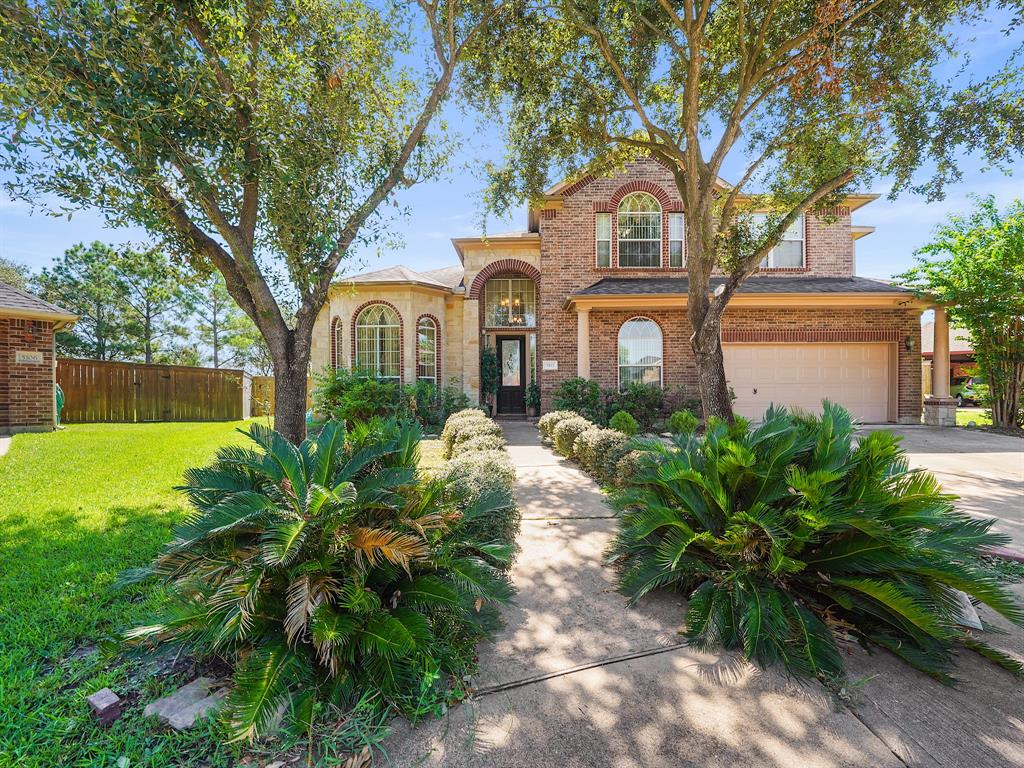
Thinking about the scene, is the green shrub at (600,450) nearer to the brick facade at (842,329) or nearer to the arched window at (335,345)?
the brick facade at (842,329)

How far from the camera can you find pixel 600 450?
605 cm

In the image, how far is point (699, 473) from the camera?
9.63ft

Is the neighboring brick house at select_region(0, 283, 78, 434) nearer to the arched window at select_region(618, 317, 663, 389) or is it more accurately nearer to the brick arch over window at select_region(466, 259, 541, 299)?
the brick arch over window at select_region(466, 259, 541, 299)

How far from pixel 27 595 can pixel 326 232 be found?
4091 millimetres

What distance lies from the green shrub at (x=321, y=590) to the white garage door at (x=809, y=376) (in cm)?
1151

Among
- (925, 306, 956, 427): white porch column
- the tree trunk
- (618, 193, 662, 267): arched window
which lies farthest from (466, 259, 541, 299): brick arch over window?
(925, 306, 956, 427): white porch column

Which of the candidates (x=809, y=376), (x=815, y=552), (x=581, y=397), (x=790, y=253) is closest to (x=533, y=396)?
(x=581, y=397)

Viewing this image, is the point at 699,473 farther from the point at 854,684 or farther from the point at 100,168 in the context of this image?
the point at 100,168

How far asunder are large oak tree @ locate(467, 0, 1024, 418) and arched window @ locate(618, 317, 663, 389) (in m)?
3.83

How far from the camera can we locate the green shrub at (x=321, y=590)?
1.91m

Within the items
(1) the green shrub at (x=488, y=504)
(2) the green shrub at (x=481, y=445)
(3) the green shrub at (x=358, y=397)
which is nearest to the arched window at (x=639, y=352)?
(3) the green shrub at (x=358, y=397)

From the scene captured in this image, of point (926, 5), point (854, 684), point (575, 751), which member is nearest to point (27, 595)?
point (575, 751)

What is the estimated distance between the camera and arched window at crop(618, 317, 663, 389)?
1239 centimetres

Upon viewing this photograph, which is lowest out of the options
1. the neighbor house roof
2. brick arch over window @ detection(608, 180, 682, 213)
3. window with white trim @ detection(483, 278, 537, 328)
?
the neighbor house roof
